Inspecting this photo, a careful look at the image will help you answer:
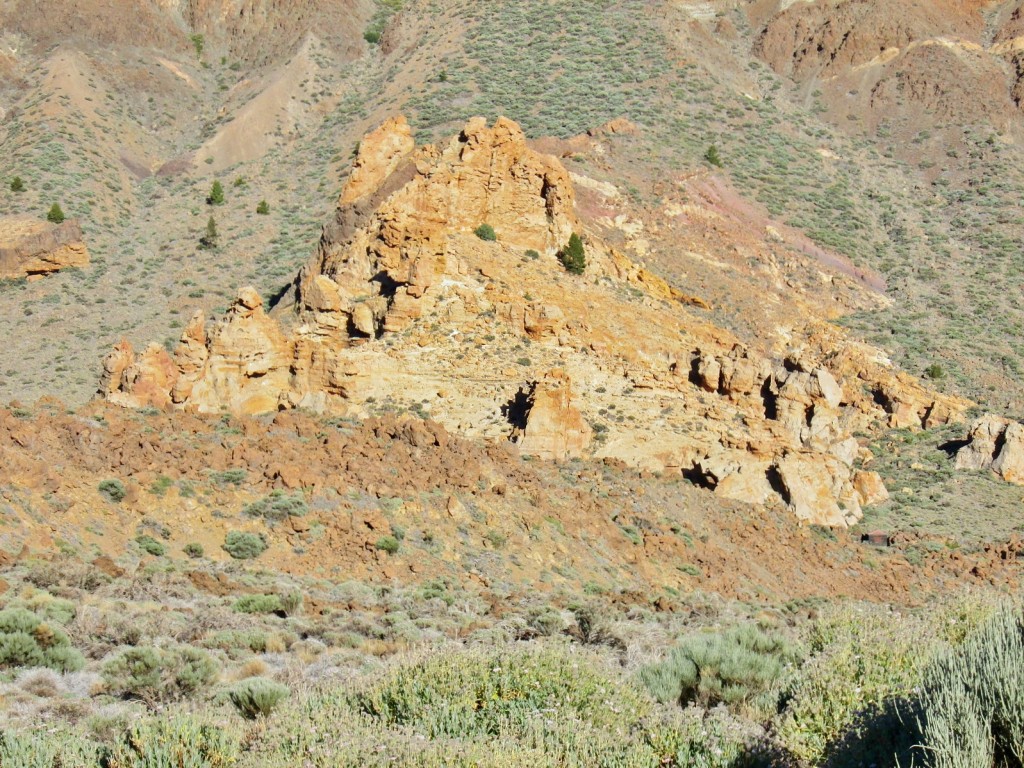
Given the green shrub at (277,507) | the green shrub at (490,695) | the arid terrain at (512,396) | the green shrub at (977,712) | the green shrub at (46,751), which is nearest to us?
the green shrub at (977,712)

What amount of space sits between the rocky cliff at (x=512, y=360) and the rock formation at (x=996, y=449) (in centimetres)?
325

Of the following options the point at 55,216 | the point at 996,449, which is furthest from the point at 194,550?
the point at 55,216

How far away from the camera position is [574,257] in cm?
3241

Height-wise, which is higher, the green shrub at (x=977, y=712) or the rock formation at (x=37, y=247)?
the green shrub at (x=977, y=712)

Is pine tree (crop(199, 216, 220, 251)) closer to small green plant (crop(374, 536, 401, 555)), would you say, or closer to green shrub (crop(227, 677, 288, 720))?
small green plant (crop(374, 536, 401, 555))

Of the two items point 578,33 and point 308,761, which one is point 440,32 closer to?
point 578,33

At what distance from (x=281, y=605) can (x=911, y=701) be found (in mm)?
9740

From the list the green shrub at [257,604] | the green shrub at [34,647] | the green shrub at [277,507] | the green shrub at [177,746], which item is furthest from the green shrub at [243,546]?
the green shrub at [177,746]

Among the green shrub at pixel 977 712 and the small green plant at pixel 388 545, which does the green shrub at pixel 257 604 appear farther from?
the green shrub at pixel 977 712

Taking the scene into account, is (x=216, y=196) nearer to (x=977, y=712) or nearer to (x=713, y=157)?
(x=713, y=157)

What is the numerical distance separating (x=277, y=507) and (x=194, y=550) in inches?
73.5

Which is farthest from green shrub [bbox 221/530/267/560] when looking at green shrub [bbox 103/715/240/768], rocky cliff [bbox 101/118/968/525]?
green shrub [bbox 103/715/240/768]

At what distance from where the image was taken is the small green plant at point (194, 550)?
1756 centimetres

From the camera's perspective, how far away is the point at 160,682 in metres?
10.4
